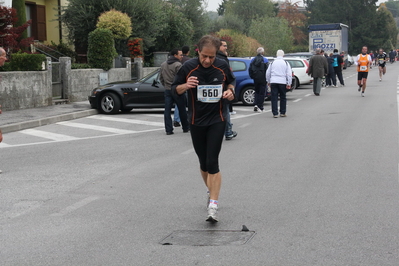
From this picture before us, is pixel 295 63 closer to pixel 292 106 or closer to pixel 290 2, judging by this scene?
pixel 292 106

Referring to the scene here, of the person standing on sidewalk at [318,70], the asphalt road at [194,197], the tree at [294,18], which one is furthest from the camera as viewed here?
Answer: the tree at [294,18]

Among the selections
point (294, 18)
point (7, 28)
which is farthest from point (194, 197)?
point (294, 18)

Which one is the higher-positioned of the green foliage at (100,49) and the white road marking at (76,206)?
the green foliage at (100,49)

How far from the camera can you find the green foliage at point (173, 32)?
3188cm

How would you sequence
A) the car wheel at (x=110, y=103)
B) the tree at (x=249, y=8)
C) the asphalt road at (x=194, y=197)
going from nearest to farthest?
the asphalt road at (x=194, y=197)
the car wheel at (x=110, y=103)
the tree at (x=249, y=8)

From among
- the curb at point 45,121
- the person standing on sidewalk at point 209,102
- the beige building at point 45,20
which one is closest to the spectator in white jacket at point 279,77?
the curb at point 45,121

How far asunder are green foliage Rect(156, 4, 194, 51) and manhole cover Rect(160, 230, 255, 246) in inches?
1048

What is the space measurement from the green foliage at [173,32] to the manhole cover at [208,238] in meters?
26.6

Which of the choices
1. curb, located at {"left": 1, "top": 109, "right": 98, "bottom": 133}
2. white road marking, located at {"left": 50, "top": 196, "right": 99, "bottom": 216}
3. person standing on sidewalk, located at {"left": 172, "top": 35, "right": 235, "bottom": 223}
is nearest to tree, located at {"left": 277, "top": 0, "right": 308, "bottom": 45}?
curb, located at {"left": 1, "top": 109, "right": 98, "bottom": 133}

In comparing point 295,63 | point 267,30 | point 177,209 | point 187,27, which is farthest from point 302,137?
point 267,30

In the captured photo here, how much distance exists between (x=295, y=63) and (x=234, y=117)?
12.5m

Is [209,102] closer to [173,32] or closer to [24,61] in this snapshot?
[24,61]

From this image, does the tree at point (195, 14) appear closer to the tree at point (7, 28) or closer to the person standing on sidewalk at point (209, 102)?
the tree at point (7, 28)

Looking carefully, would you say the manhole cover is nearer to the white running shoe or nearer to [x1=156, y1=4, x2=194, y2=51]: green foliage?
the white running shoe
